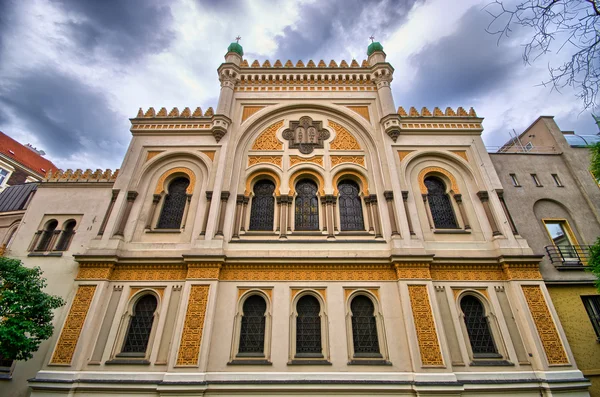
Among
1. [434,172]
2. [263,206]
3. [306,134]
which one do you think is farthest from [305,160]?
[434,172]

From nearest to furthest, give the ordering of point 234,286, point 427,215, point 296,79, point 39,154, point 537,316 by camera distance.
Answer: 1. point 537,316
2. point 234,286
3. point 427,215
4. point 296,79
5. point 39,154

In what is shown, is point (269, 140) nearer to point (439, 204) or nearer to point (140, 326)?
point (439, 204)

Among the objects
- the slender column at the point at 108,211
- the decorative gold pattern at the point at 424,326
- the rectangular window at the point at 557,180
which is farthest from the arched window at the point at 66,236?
the rectangular window at the point at 557,180

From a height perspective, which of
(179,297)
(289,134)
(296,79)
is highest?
(296,79)

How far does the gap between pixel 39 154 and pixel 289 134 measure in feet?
110

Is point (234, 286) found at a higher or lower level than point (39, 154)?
lower

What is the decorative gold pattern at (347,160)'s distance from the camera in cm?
1182

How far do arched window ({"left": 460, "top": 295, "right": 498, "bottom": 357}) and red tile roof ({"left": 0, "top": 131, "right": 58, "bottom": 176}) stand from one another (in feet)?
105

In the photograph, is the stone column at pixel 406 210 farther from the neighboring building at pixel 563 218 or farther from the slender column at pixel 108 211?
the slender column at pixel 108 211

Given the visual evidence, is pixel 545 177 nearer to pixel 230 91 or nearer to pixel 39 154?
pixel 230 91

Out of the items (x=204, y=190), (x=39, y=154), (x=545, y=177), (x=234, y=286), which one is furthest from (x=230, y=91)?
(x=39, y=154)

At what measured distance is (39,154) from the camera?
31.2 metres

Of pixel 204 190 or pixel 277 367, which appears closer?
pixel 277 367

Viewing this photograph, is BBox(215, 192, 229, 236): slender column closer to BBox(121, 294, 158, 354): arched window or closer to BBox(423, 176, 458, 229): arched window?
BBox(121, 294, 158, 354): arched window
